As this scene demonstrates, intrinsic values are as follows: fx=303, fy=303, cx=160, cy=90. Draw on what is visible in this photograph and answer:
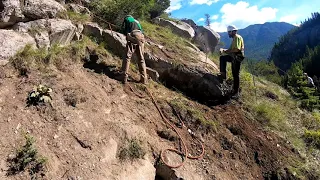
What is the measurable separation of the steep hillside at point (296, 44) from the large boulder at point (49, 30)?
264 ft

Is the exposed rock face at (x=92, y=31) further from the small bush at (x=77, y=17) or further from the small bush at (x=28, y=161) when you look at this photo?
the small bush at (x=28, y=161)

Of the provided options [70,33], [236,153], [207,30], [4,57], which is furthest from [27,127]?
[207,30]

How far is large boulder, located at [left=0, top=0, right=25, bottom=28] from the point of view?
25.3 feet

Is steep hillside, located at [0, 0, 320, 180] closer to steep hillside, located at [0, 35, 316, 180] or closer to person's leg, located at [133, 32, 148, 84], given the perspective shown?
steep hillside, located at [0, 35, 316, 180]

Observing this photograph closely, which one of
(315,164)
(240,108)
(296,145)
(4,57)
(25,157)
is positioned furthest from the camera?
(240,108)

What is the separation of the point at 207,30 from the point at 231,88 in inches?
511

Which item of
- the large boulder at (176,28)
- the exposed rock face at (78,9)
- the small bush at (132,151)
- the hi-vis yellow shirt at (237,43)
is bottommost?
the small bush at (132,151)

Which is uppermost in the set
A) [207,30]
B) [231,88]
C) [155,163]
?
[207,30]

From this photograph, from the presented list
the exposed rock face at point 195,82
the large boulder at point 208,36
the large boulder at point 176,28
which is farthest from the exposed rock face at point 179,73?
the large boulder at point 208,36

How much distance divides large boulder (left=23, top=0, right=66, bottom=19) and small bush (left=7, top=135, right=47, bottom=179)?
15.1 feet

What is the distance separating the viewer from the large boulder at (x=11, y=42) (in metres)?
6.71

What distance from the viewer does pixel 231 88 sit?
30.8ft

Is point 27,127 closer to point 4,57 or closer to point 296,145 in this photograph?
point 4,57

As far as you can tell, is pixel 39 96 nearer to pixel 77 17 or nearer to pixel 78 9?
pixel 77 17
